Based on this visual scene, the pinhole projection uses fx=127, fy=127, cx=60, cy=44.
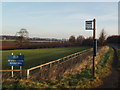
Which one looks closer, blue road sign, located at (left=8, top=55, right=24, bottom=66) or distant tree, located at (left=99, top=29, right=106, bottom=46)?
blue road sign, located at (left=8, top=55, right=24, bottom=66)

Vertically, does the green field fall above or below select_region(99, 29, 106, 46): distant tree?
below

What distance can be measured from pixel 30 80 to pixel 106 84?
13.7 ft

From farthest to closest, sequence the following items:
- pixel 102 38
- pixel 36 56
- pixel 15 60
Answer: pixel 102 38 < pixel 36 56 < pixel 15 60

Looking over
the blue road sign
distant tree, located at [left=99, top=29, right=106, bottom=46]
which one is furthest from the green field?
distant tree, located at [left=99, top=29, right=106, bottom=46]

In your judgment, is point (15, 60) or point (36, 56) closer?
point (15, 60)

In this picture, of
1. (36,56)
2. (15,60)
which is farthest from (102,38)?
(15,60)

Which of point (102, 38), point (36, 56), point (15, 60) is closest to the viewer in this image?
point (15, 60)

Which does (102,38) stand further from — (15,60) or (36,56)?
(15,60)

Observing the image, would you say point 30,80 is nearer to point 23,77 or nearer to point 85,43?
point 23,77

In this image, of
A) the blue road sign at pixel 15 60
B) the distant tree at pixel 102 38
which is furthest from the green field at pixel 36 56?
the distant tree at pixel 102 38

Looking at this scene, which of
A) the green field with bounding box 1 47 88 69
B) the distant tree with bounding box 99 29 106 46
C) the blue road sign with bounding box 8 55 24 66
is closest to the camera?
the blue road sign with bounding box 8 55 24 66

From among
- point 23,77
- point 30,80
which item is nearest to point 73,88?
point 30,80

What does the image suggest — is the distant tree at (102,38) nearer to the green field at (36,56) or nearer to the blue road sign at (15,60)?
the green field at (36,56)

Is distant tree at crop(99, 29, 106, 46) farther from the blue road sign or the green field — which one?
the blue road sign
